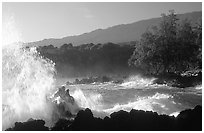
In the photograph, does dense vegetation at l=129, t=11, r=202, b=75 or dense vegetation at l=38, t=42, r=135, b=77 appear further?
dense vegetation at l=38, t=42, r=135, b=77

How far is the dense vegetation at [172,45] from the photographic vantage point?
58.8m

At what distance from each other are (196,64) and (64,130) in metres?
50.6

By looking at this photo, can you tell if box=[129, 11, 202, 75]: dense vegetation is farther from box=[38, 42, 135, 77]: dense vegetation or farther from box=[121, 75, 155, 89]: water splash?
box=[38, 42, 135, 77]: dense vegetation

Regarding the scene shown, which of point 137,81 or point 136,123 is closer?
point 136,123

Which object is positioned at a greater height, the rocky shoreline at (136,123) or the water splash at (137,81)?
the rocky shoreline at (136,123)

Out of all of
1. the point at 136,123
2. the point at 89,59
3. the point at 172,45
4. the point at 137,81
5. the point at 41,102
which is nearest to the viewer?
the point at 136,123

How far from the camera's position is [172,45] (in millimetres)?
59406

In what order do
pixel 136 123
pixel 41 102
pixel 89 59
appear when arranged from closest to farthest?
pixel 136 123
pixel 41 102
pixel 89 59

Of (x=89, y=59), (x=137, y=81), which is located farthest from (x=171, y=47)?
(x=89, y=59)

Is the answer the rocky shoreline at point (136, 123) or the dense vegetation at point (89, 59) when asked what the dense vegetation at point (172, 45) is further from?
the rocky shoreline at point (136, 123)

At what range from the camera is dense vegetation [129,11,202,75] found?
193 feet

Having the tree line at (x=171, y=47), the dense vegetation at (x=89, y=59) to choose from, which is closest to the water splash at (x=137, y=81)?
the tree line at (x=171, y=47)

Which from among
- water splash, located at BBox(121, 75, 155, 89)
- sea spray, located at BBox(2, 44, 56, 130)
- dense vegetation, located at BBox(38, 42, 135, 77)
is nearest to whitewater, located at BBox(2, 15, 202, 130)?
sea spray, located at BBox(2, 44, 56, 130)

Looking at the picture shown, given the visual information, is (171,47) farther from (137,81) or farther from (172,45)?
(137,81)
